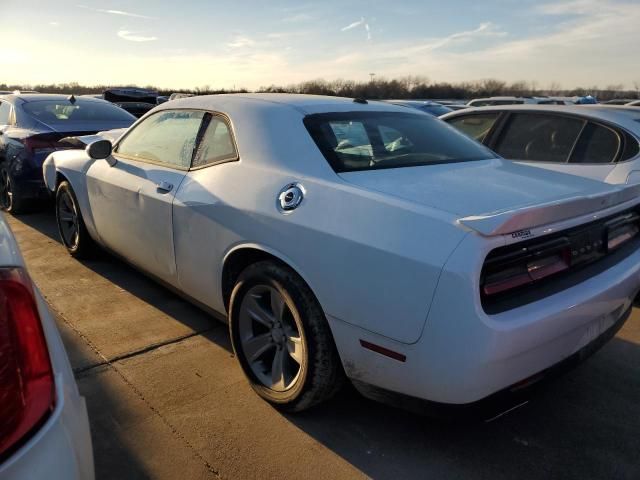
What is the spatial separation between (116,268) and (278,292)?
262 centimetres

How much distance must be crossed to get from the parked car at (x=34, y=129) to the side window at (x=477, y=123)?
13.9ft

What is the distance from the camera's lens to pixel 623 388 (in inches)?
111

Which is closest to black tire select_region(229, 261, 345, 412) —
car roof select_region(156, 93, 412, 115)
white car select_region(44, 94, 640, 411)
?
white car select_region(44, 94, 640, 411)

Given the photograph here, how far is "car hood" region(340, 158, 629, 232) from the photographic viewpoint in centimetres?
201

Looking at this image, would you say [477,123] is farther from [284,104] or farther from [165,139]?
[165,139]

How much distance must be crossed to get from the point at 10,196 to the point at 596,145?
624cm

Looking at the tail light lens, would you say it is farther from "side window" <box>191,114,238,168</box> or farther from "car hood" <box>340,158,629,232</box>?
"side window" <box>191,114,238,168</box>

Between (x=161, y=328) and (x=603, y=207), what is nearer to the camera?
(x=603, y=207)

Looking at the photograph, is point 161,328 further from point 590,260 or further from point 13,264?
point 590,260

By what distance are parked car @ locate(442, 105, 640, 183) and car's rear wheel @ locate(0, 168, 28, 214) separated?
5.11 metres

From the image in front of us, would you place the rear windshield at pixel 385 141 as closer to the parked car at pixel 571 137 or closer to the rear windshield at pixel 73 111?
the parked car at pixel 571 137

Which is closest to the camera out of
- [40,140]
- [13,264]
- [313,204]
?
[13,264]

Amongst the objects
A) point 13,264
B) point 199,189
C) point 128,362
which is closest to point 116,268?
point 128,362

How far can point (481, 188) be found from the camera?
227 centimetres
